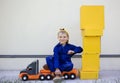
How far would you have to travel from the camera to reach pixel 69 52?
818cm

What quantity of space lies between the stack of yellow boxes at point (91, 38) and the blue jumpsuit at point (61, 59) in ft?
0.62

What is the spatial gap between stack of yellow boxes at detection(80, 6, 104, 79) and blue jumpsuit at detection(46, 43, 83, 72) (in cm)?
19

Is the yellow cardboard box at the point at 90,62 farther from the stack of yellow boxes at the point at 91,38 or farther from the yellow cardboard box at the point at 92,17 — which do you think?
the yellow cardboard box at the point at 92,17

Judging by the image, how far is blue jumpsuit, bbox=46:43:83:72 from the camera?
26.7 ft

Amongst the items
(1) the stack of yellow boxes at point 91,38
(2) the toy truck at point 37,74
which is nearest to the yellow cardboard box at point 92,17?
(1) the stack of yellow boxes at point 91,38

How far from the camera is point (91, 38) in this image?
26.7 feet

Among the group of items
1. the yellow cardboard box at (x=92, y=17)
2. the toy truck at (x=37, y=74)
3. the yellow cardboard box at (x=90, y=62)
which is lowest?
the toy truck at (x=37, y=74)

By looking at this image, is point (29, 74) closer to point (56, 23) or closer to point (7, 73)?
point (7, 73)

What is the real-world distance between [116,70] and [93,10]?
1673 millimetres

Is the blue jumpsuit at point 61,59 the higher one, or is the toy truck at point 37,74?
the blue jumpsuit at point 61,59

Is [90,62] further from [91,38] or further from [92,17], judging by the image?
[92,17]

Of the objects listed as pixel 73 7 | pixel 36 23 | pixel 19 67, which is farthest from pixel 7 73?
pixel 73 7

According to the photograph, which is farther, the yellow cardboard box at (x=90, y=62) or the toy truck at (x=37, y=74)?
the yellow cardboard box at (x=90, y=62)

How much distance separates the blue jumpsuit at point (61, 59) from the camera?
8.13m
